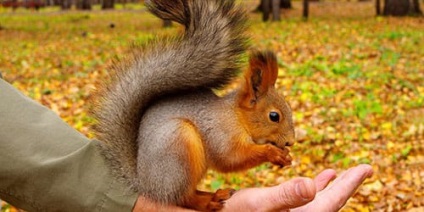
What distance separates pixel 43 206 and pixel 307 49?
6.69m

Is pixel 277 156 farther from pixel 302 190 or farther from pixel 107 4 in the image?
pixel 107 4

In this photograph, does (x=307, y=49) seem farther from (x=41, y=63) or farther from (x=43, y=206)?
(x=43, y=206)

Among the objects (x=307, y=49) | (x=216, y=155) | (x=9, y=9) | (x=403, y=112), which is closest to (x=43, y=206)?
(x=216, y=155)

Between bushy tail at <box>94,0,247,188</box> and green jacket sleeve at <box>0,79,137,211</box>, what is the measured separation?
49 millimetres

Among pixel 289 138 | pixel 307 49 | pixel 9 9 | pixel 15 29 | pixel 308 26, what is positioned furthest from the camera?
pixel 9 9

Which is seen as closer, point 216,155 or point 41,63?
point 216,155

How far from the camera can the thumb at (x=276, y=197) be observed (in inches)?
49.9

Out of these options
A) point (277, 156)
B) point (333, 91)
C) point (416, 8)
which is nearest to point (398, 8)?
point (416, 8)

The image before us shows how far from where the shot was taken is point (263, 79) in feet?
4.24

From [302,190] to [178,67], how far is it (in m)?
0.35

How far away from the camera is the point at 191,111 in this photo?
1214 millimetres

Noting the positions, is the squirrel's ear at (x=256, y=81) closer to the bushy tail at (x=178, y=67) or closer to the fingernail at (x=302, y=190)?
the bushy tail at (x=178, y=67)

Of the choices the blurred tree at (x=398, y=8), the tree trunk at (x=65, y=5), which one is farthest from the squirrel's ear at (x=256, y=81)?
the tree trunk at (x=65, y=5)

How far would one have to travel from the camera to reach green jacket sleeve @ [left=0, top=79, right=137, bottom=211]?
1246mm
